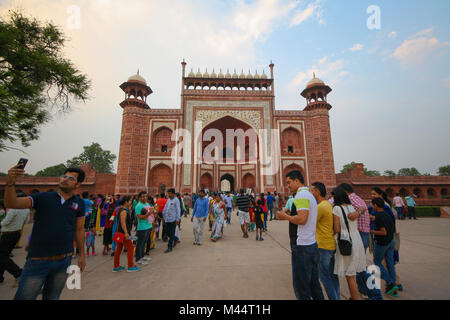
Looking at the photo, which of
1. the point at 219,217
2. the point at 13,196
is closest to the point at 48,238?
the point at 13,196

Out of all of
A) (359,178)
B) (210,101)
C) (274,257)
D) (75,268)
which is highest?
(210,101)

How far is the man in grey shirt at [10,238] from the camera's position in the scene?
10.3 feet

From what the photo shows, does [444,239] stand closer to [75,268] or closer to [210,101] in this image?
[75,268]

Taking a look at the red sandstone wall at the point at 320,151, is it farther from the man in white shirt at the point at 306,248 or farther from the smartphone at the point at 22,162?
the smartphone at the point at 22,162

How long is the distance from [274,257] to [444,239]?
5.63m

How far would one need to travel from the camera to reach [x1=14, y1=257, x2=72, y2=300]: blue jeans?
168cm

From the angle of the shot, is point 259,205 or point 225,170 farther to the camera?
point 225,170

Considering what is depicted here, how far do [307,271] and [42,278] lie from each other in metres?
2.65

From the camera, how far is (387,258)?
2.88 meters

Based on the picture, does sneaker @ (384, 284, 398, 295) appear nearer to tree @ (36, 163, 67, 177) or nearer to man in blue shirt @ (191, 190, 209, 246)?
man in blue shirt @ (191, 190, 209, 246)

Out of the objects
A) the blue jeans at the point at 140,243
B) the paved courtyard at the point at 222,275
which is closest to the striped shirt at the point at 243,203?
the paved courtyard at the point at 222,275

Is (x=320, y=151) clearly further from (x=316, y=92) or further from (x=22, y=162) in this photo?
(x=22, y=162)

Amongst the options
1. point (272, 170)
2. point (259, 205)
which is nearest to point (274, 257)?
point (259, 205)
